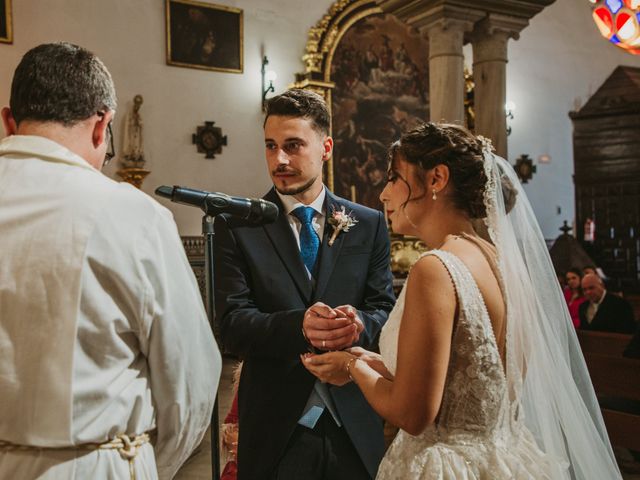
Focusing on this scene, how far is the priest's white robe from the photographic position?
1331 mm

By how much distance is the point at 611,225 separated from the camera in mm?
12844

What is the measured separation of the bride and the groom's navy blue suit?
14 cm

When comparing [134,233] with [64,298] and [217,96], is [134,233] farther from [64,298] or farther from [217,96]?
[217,96]

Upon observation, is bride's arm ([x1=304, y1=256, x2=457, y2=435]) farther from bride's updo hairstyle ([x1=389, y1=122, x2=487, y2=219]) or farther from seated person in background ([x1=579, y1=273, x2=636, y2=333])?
seated person in background ([x1=579, y1=273, x2=636, y2=333])

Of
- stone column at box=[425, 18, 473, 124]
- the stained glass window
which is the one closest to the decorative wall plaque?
stone column at box=[425, 18, 473, 124]

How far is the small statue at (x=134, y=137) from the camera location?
29.4 feet

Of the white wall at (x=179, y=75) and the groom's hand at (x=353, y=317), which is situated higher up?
the white wall at (x=179, y=75)

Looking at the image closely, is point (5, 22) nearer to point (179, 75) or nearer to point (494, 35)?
point (179, 75)

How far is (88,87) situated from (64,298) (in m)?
0.44

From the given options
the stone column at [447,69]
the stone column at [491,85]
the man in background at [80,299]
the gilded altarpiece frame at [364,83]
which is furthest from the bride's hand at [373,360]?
the gilded altarpiece frame at [364,83]

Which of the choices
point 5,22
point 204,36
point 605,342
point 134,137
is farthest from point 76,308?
point 204,36

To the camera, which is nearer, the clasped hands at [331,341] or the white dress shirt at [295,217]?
the clasped hands at [331,341]

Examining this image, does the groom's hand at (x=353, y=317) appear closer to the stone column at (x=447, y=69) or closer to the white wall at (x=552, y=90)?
the stone column at (x=447, y=69)

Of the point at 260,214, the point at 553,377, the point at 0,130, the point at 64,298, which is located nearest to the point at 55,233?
the point at 64,298
